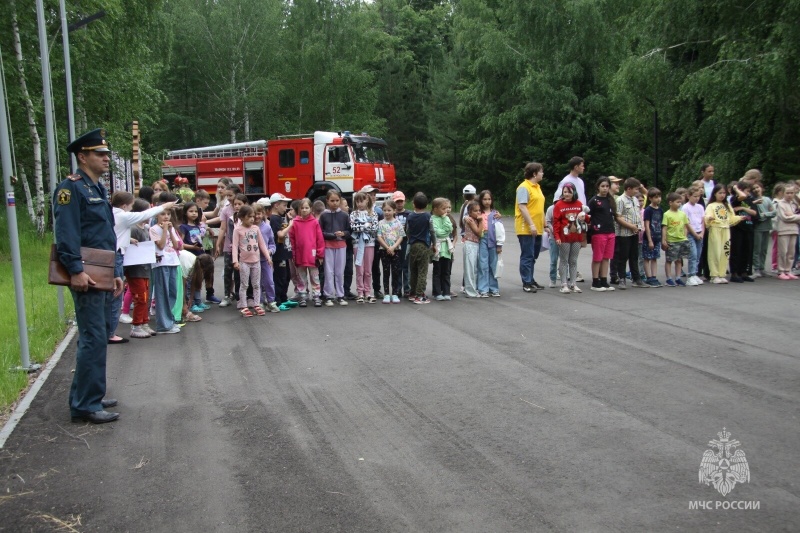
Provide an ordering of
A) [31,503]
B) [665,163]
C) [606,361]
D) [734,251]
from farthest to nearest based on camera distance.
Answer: [665,163] → [734,251] → [606,361] → [31,503]

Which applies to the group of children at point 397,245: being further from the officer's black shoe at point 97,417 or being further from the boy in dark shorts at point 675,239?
the officer's black shoe at point 97,417

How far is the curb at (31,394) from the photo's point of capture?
19.7ft

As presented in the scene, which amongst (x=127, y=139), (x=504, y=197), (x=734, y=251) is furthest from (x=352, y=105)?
(x=734, y=251)

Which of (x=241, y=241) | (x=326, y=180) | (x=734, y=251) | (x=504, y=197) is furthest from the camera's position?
(x=504, y=197)

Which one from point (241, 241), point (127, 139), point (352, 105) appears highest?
point (352, 105)

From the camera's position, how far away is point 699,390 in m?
6.63

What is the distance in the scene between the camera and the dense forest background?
74.2ft

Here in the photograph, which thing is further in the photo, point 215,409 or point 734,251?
point 734,251

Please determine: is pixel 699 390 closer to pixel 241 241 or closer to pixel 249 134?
pixel 241 241

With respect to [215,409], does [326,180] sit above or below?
above

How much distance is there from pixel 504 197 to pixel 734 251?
101 feet

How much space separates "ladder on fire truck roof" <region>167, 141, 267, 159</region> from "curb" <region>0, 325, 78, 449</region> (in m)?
25.1

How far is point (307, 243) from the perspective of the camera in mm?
11875

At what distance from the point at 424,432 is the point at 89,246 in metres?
3.13
